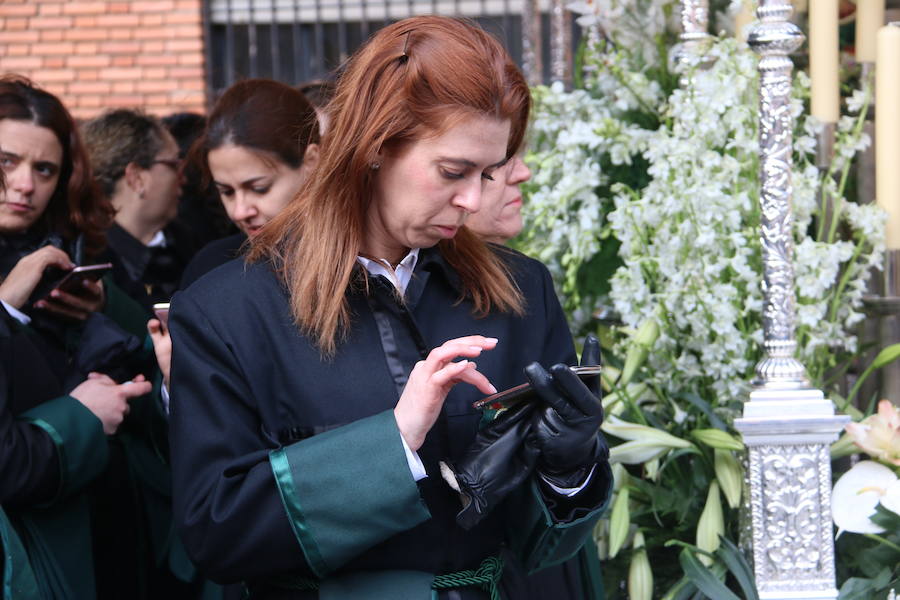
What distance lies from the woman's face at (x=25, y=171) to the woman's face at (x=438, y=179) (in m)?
1.51

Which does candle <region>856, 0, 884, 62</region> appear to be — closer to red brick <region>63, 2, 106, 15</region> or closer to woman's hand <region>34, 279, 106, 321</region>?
woman's hand <region>34, 279, 106, 321</region>

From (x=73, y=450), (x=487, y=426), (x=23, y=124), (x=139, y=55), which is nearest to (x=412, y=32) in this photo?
(x=487, y=426)

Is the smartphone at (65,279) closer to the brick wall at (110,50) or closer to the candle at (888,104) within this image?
the candle at (888,104)

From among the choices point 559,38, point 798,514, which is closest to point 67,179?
point 798,514

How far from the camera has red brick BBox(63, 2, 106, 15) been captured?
841 centimetres

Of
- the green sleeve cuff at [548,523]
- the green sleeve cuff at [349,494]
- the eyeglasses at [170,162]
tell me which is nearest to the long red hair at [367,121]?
the green sleeve cuff at [349,494]

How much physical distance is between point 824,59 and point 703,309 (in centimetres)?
64

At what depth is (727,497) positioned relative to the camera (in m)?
2.66

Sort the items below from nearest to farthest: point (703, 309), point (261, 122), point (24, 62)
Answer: point (703, 309) < point (261, 122) < point (24, 62)

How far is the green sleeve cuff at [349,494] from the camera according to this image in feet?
5.46

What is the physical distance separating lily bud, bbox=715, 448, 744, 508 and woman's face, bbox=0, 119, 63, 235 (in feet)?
5.90

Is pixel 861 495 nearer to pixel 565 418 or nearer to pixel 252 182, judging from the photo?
pixel 565 418

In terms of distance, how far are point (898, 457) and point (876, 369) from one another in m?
0.55

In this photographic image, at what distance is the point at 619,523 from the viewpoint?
2.67 metres
